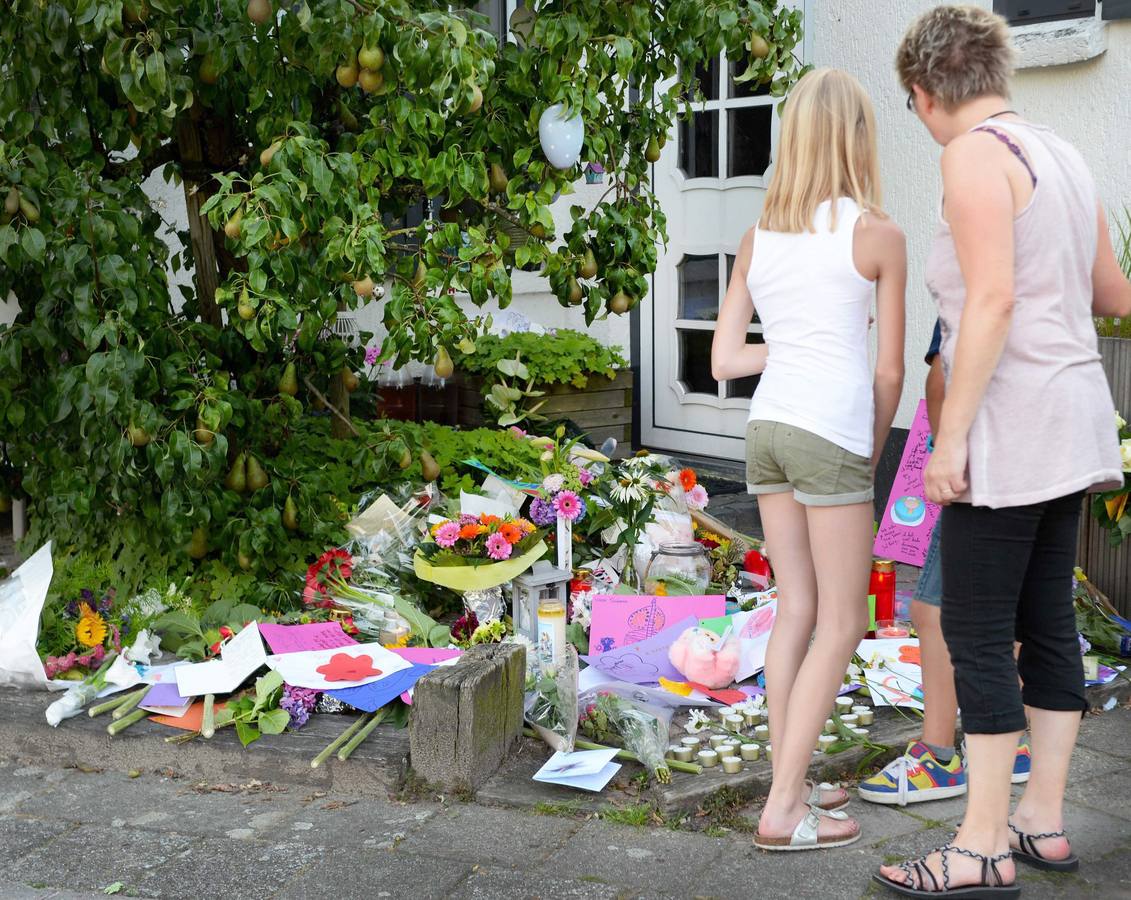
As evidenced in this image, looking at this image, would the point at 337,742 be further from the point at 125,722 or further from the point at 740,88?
the point at 740,88

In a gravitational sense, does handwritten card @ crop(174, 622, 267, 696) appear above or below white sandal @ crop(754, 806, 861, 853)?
above

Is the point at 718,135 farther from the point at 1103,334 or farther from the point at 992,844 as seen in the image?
the point at 992,844

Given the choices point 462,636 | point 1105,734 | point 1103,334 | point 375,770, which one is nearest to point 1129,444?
point 1103,334

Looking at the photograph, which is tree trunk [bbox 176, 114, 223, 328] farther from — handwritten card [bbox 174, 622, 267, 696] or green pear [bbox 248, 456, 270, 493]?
handwritten card [bbox 174, 622, 267, 696]

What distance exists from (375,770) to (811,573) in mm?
1228

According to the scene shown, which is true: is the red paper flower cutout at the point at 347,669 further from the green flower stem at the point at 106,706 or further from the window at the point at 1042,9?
the window at the point at 1042,9

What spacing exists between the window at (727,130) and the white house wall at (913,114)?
64 centimetres

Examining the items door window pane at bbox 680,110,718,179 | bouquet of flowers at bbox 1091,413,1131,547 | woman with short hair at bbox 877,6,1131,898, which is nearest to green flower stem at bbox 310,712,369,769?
woman with short hair at bbox 877,6,1131,898

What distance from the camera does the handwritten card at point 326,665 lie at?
3.52 metres

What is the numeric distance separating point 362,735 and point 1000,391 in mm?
1824

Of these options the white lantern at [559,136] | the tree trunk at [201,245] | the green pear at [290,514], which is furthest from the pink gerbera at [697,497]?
the tree trunk at [201,245]

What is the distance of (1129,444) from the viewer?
3.80 meters

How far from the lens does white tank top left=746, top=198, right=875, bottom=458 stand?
99.8 inches

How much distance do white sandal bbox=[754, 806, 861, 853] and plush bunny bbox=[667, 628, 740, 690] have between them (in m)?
0.74
